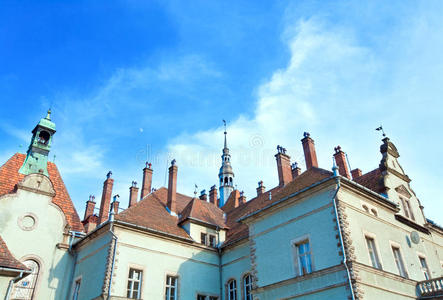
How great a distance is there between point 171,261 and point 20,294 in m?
9.76

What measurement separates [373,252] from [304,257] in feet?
11.4

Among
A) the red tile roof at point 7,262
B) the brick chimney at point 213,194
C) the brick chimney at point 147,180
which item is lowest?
the red tile roof at point 7,262

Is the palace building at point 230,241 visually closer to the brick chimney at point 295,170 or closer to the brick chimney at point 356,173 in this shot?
the brick chimney at point 356,173

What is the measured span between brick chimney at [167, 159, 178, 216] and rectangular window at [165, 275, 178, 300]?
5475 millimetres

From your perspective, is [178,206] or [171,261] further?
[178,206]

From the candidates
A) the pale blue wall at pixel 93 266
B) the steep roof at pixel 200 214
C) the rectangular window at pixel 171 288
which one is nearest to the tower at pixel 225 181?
the steep roof at pixel 200 214

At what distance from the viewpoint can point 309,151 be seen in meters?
26.6

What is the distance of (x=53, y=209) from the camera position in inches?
1054

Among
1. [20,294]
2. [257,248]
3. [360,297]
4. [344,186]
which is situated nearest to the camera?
A: [360,297]

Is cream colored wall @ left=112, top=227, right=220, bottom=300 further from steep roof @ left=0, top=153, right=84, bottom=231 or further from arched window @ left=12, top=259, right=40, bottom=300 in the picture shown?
steep roof @ left=0, top=153, right=84, bottom=231

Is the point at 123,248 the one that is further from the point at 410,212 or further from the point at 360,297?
the point at 410,212

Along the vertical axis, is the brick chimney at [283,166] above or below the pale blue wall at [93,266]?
above

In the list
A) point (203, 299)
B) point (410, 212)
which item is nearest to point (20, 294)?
point (203, 299)

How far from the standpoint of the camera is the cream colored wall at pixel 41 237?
79.6 feet
